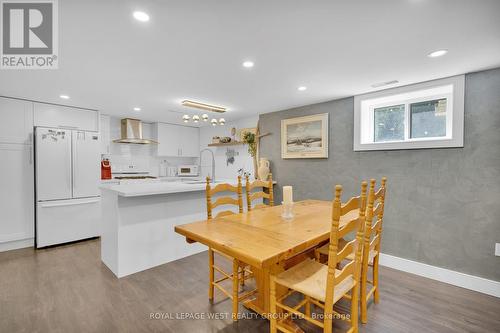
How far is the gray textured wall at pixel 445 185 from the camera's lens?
2.30 meters

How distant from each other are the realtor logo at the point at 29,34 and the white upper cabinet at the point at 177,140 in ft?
10.0

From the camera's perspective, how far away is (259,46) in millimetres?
1875

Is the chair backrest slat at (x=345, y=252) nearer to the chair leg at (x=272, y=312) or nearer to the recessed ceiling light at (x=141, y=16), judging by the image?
the chair leg at (x=272, y=312)

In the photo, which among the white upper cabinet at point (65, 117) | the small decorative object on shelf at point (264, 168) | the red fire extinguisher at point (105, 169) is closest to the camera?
the white upper cabinet at point (65, 117)

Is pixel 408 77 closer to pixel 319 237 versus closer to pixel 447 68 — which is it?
pixel 447 68

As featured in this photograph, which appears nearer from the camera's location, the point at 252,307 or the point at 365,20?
the point at 365,20

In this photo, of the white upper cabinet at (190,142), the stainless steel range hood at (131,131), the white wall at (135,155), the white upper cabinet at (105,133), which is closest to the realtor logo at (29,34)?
the white upper cabinet at (105,133)

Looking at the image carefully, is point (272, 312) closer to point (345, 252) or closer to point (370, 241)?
point (345, 252)

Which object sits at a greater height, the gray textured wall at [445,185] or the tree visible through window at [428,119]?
the tree visible through window at [428,119]

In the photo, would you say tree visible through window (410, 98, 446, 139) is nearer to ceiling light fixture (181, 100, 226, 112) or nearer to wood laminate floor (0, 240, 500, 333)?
wood laminate floor (0, 240, 500, 333)

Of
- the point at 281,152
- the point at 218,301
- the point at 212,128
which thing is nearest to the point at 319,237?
the point at 218,301

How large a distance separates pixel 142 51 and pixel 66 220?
3.16 m

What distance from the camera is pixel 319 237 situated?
153 centimetres

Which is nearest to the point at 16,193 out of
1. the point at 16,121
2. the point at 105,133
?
the point at 16,121
